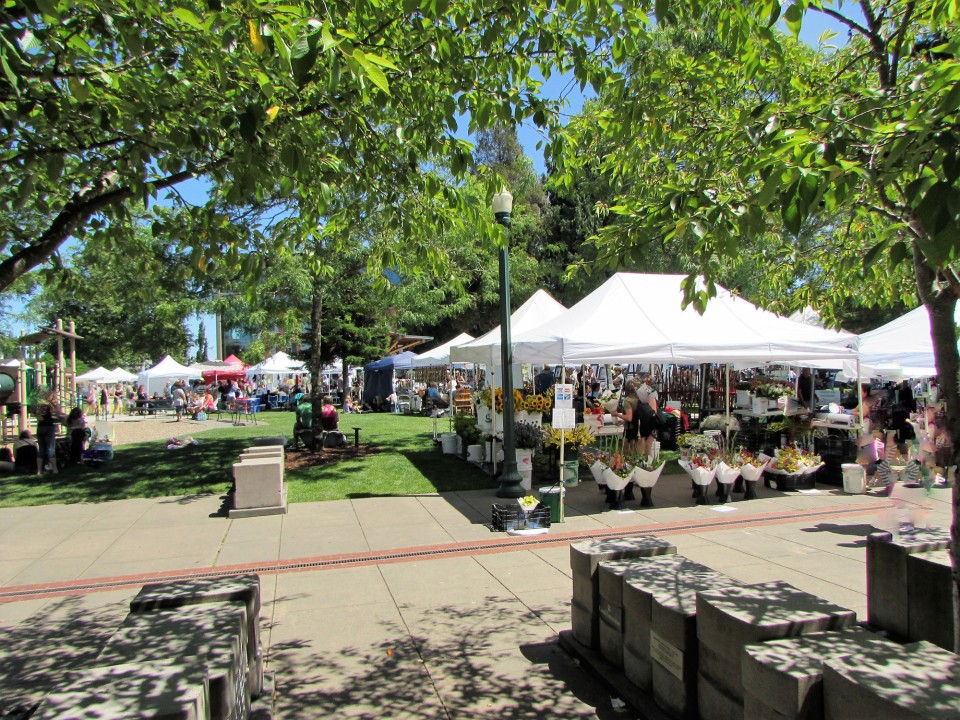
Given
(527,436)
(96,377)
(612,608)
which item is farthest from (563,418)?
(96,377)

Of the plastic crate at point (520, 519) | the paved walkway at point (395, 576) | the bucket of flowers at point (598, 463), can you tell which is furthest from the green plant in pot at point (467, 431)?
the plastic crate at point (520, 519)

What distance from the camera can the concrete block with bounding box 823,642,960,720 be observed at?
2.12m

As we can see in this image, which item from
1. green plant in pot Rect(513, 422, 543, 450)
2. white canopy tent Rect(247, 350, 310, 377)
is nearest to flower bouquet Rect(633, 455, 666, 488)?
green plant in pot Rect(513, 422, 543, 450)

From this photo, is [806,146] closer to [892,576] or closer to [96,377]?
[892,576]

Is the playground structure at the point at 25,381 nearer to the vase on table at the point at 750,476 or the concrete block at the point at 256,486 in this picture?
the concrete block at the point at 256,486

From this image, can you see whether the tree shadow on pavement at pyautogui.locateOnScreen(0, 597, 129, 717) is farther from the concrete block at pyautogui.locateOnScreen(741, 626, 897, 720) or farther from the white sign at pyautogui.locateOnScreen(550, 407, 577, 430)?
the white sign at pyautogui.locateOnScreen(550, 407, 577, 430)

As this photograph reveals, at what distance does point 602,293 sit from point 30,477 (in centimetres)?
1189

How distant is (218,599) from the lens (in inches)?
145

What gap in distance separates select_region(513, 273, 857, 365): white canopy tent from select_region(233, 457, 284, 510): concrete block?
4.20 m

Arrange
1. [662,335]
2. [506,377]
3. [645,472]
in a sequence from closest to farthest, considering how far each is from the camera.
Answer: [645,472] < [506,377] < [662,335]

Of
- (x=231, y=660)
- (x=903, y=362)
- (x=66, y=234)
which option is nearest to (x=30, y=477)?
(x=66, y=234)

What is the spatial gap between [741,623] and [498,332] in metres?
11.5

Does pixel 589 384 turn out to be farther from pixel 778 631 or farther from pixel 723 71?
pixel 778 631

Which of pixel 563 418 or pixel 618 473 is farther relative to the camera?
pixel 618 473
